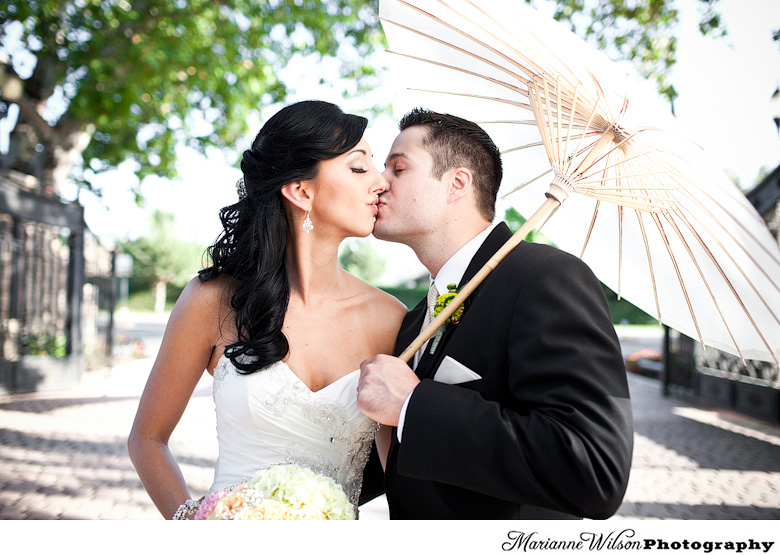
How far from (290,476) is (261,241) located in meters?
1.24

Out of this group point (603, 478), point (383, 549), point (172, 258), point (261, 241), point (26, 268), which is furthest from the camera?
point (172, 258)

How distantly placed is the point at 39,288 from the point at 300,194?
11.8 metres

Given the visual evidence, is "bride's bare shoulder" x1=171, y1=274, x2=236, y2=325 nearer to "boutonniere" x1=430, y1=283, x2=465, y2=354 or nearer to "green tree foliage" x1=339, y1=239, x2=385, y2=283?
"boutonniere" x1=430, y1=283, x2=465, y2=354

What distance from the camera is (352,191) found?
8.74 feet

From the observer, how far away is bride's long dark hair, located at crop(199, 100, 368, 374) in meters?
2.61

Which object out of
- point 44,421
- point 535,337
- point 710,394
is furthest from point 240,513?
point 710,394

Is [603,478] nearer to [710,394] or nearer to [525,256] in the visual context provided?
[525,256]

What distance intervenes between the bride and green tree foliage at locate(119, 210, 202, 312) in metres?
53.9

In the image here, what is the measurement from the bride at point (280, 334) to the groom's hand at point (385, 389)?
0.67 meters

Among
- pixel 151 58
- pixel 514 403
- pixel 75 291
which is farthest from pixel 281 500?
pixel 75 291

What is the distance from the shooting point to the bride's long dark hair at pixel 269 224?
2.61 meters

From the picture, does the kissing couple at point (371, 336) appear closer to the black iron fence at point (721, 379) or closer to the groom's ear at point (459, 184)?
the groom's ear at point (459, 184)

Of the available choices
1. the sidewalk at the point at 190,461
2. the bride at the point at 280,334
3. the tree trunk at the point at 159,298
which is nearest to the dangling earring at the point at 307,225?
the bride at the point at 280,334

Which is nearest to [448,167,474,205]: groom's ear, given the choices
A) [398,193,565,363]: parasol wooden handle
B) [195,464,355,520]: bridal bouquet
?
[398,193,565,363]: parasol wooden handle
